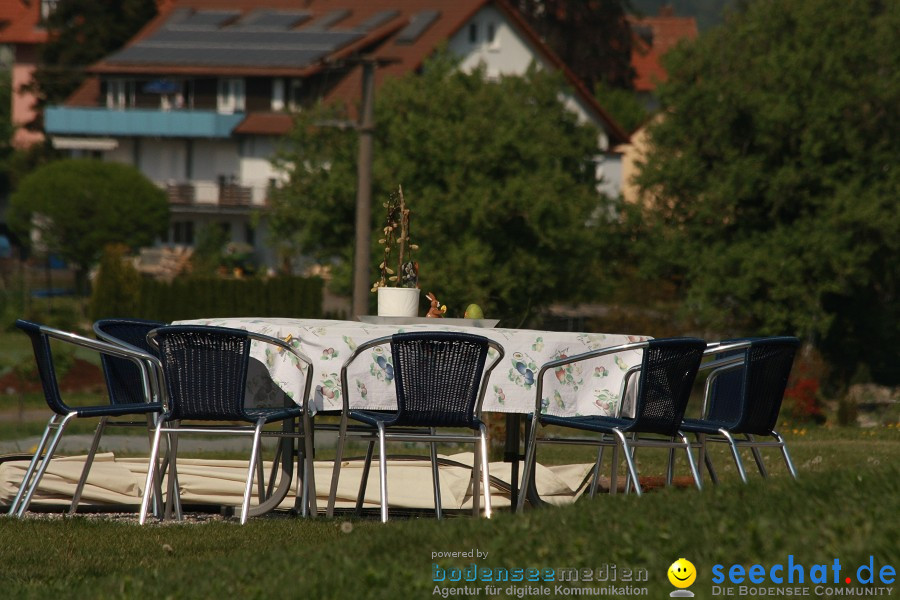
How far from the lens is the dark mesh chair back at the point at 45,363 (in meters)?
7.23

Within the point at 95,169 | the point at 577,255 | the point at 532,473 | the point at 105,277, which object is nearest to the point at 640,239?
the point at 577,255

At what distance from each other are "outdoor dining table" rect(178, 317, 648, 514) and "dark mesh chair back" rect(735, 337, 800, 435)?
0.59m

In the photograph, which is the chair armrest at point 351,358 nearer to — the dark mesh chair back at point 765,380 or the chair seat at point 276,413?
the chair seat at point 276,413

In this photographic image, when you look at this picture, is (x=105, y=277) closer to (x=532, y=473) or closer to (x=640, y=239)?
(x=640, y=239)

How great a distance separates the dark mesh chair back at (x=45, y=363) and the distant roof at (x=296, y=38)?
47.0m

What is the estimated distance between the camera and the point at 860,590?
395cm

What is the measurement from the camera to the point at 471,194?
37.2 m

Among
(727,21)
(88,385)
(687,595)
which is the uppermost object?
(727,21)

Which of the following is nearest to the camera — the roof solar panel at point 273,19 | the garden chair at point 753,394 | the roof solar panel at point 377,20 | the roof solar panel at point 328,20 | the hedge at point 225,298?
the garden chair at point 753,394

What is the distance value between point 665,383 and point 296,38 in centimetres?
5542

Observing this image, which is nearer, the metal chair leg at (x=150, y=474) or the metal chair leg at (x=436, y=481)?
the metal chair leg at (x=150, y=474)

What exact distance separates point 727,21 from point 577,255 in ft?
23.6

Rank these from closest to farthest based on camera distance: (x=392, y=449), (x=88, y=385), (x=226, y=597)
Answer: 1. (x=226, y=597)
2. (x=392, y=449)
3. (x=88, y=385)

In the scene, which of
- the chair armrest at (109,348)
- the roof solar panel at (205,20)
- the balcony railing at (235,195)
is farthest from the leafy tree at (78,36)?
the chair armrest at (109,348)
